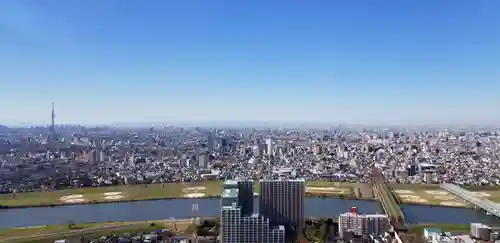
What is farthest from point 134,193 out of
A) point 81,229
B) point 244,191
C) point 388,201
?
point 388,201

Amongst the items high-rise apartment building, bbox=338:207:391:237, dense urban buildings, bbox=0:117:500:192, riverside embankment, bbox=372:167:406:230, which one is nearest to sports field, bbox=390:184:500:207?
riverside embankment, bbox=372:167:406:230

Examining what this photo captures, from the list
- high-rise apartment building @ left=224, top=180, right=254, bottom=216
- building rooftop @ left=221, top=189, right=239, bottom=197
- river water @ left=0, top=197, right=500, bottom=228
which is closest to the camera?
building rooftop @ left=221, top=189, right=239, bottom=197

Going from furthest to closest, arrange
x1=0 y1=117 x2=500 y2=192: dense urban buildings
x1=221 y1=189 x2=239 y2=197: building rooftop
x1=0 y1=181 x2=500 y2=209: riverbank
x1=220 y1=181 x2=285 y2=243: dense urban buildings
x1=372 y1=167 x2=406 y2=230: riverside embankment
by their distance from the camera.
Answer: x1=0 y1=117 x2=500 y2=192: dense urban buildings, x1=0 y1=181 x2=500 y2=209: riverbank, x1=372 y1=167 x2=406 y2=230: riverside embankment, x1=221 y1=189 x2=239 y2=197: building rooftop, x1=220 y1=181 x2=285 y2=243: dense urban buildings

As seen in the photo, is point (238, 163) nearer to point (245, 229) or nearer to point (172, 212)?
point (172, 212)

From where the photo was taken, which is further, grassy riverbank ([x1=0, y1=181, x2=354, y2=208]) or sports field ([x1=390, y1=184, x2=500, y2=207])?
grassy riverbank ([x1=0, y1=181, x2=354, y2=208])

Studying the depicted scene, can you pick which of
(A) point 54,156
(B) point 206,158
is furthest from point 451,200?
(A) point 54,156

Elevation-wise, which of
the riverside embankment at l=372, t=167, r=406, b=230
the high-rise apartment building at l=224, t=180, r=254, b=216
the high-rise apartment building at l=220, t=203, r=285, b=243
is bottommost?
the riverside embankment at l=372, t=167, r=406, b=230

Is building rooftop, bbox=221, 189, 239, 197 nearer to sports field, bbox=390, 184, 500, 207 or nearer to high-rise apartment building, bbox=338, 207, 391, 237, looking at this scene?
high-rise apartment building, bbox=338, 207, 391, 237
